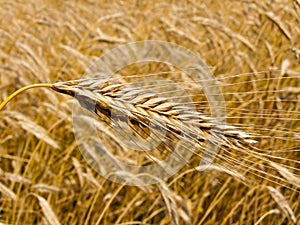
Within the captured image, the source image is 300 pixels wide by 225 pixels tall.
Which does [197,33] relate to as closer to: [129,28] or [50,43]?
[129,28]

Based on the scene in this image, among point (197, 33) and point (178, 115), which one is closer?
point (178, 115)

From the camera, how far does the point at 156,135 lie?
0.77 metres

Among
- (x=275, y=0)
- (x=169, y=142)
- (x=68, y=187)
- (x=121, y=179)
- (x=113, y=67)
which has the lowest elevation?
(x=68, y=187)

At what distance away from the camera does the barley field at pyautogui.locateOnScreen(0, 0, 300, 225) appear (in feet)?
2.49

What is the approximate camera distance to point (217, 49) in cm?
250

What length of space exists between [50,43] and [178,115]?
8.54ft

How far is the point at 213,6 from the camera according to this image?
4184 millimetres

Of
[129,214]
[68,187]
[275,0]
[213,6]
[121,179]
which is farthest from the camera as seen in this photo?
[213,6]

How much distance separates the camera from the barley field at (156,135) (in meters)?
0.76

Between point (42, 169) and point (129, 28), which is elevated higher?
point (129, 28)

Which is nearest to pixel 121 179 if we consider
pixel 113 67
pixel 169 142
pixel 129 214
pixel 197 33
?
pixel 129 214

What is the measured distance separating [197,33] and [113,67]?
2.56 ft

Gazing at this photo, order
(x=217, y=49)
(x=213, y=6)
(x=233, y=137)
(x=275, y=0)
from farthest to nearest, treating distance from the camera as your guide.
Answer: (x=213, y=6), (x=275, y=0), (x=217, y=49), (x=233, y=137)

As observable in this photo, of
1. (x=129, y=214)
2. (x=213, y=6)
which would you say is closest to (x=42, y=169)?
(x=129, y=214)
